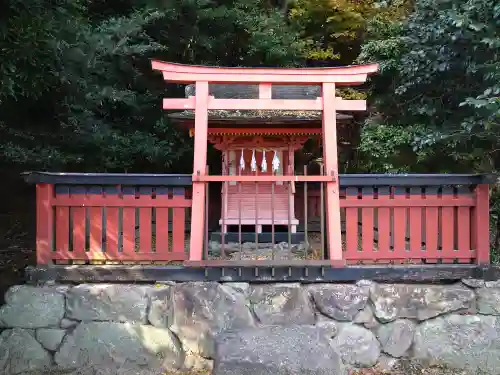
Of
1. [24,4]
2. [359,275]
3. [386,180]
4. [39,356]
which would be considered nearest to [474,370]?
[359,275]

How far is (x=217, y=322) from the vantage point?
15.1ft

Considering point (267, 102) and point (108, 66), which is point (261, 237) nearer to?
point (267, 102)

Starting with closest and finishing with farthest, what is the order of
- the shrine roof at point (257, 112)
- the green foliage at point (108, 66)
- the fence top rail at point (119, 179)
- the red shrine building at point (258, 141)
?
the fence top rail at point (119, 179)
the green foliage at point (108, 66)
the shrine roof at point (257, 112)
the red shrine building at point (258, 141)

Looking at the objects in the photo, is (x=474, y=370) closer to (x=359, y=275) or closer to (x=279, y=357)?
(x=359, y=275)

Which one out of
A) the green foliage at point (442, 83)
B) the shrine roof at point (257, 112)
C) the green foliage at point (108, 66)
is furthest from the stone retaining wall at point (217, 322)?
the shrine roof at point (257, 112)

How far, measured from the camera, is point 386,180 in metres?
4.76

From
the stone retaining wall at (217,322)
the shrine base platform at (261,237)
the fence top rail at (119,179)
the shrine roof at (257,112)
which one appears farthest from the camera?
the shrine base platform at (261,237)

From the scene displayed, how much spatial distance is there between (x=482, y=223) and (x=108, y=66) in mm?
7405

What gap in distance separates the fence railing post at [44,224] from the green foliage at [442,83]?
5.18 meters

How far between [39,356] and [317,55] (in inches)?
403

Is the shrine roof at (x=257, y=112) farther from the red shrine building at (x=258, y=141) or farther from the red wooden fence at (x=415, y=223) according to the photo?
the red wooden fence at (x=415, y=223)

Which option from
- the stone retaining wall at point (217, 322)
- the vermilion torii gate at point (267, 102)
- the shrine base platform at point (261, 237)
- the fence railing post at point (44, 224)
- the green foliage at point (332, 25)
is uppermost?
the green foliage at point (332, 25)

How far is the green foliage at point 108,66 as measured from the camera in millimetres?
4875

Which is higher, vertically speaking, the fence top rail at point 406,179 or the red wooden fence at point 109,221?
the fence top rail at point 406,179
